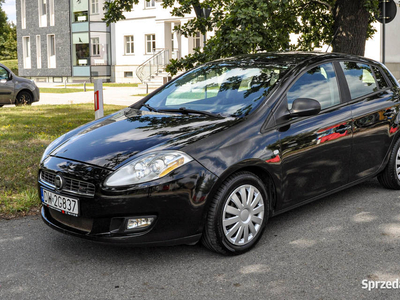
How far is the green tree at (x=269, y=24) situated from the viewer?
27.2 ft

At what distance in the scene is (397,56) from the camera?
2717 centimetres

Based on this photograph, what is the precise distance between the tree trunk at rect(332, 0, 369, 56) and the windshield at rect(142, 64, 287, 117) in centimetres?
561

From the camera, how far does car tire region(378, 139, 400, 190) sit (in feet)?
18.9

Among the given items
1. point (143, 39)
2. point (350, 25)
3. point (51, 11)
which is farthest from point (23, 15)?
point (350, 25)

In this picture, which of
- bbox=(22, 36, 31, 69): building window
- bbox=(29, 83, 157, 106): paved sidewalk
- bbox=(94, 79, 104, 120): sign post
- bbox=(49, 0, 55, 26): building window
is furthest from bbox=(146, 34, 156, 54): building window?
bbox=(94, 79, 104, 120): sign post

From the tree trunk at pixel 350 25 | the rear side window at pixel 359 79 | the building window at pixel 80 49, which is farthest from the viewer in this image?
the building window at pixel 80 49

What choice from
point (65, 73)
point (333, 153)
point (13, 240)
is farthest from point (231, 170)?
point (65, 73)

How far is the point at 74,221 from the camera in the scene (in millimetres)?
3957

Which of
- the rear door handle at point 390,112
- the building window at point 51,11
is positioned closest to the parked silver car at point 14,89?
the rear door handle at point 390,112

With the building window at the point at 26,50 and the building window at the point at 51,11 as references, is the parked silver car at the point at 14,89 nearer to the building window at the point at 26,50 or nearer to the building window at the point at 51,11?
the building window at the point at 51,11

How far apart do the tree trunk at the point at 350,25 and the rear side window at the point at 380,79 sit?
178 inches

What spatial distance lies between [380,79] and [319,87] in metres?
1.25

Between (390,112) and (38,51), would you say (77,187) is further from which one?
(38,51)

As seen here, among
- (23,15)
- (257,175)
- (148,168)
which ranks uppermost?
(23,15)
